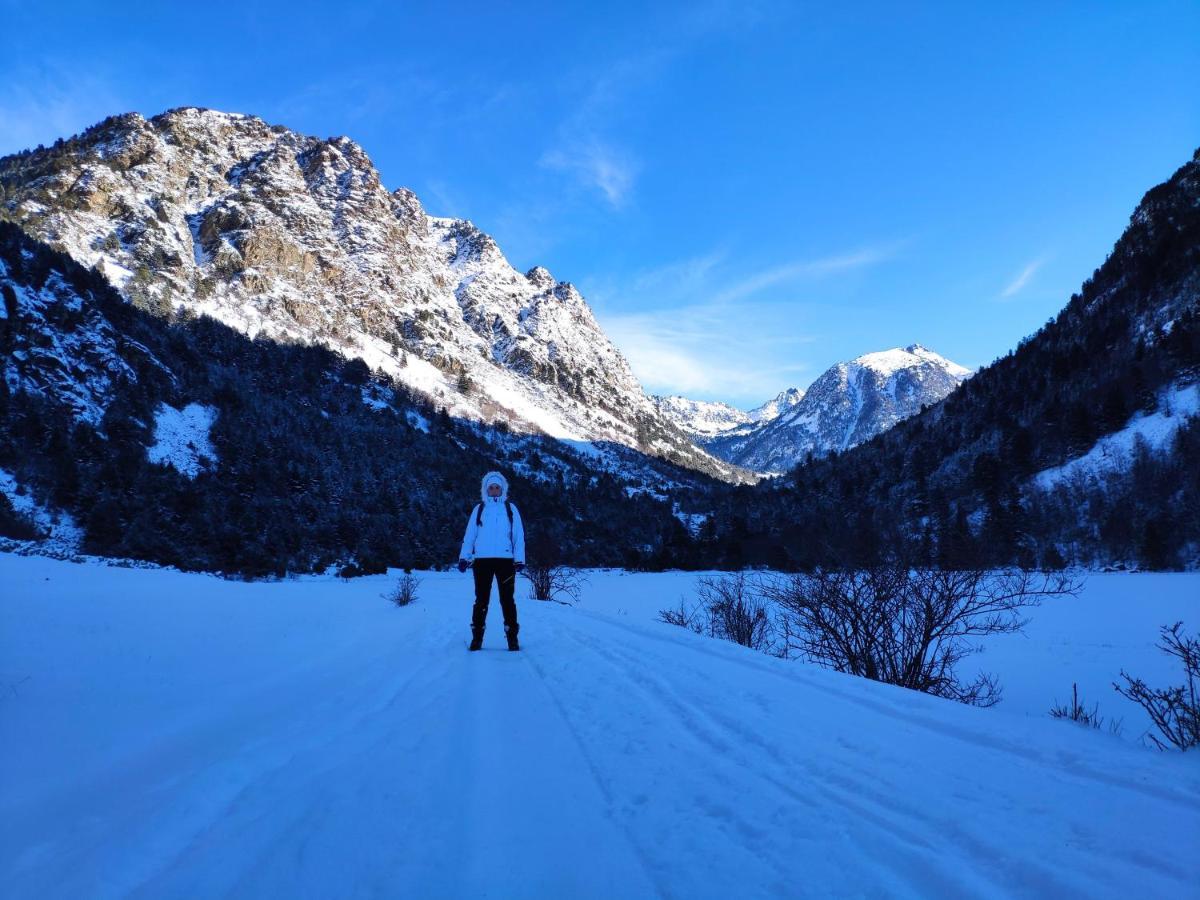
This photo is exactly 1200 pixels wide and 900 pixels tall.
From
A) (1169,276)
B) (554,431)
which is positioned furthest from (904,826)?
(554,431)

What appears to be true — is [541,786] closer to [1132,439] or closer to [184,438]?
[184,438]

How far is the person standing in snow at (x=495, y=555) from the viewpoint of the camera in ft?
20.9

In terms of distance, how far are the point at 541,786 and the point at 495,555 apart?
4047 millimetres

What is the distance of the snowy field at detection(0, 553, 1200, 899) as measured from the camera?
1731 millimetres

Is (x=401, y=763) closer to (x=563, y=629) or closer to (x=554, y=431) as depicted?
A: (x=563, y=629)

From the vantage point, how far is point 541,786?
245cm

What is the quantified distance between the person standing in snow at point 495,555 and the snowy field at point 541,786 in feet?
5.03

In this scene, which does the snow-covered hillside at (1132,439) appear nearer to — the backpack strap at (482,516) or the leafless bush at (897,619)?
the leafless bush at (897,619)

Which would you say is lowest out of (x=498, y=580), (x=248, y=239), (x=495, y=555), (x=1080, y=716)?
(x=1080, y=716)

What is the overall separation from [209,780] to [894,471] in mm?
92531

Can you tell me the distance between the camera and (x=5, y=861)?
67.4 inches

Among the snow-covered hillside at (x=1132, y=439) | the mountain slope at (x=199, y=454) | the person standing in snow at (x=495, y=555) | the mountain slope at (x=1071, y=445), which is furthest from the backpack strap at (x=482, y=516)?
the snow-covered hillside at (x=1132, y=439)

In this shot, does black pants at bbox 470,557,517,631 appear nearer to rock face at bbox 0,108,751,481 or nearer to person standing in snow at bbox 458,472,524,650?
person standing in snow at bbox 458,472,524,650

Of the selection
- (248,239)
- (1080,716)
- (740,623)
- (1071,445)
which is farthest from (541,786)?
(248,239)
